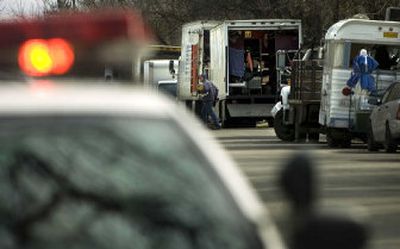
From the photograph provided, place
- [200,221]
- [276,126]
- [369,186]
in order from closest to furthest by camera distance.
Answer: [200,221]
[369,186]
[276,126]

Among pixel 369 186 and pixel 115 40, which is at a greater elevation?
pixel 115 40

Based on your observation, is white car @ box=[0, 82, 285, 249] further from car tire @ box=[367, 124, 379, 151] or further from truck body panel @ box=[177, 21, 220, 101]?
truck body panel @ box=[177, 21, 220, 101]

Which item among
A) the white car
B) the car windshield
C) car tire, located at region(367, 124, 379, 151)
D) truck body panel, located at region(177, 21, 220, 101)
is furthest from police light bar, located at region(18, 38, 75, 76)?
truck body panel, located at region(177, 21, 220, 101)

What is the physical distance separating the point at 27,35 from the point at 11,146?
0.91 meters

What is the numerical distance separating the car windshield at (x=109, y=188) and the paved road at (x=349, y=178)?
3580 millimetres

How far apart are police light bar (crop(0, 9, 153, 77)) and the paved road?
3.05 metres

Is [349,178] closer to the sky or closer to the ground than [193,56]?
closer to the ground

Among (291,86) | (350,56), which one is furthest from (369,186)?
(291,86)

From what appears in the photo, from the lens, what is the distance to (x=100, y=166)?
2789mm

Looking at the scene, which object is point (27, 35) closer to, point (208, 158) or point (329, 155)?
point (208, 158)

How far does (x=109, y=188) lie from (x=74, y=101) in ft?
0.87

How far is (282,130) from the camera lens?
24.5 m

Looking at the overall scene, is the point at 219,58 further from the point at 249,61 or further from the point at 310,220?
the point at 310,220

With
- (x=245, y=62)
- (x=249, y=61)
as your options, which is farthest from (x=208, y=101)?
(x=249, y=61)
